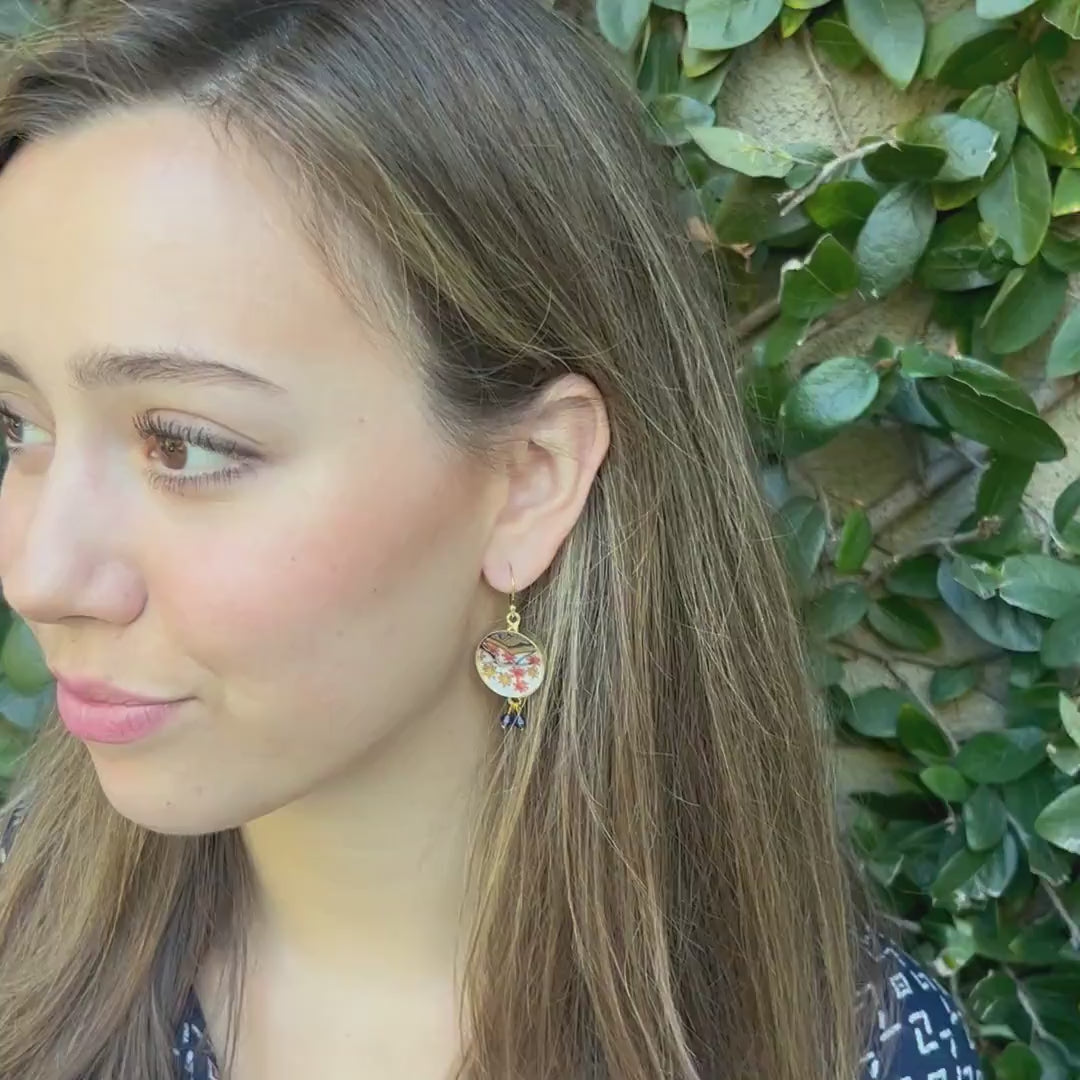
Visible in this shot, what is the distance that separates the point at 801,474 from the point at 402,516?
56 centimetres

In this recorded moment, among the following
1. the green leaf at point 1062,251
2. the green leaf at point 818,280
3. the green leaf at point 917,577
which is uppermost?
the green leaf at point 818,280

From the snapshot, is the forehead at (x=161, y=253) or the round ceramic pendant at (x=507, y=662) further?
the round ceramic pendant at (x=507, y=662)

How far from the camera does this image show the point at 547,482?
0.83 m

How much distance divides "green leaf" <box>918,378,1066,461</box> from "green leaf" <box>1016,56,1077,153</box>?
239mm

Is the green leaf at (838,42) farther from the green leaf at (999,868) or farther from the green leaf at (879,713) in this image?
the green leaf at (999,868)

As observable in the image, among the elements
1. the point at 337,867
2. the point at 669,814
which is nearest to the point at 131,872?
the point at 337,867

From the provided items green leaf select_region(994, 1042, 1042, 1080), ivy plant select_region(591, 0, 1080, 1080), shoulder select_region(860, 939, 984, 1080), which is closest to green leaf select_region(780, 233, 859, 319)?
ivy plant select_region(591, 0, 1080, 1080)

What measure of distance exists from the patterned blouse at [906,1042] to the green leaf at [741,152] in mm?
773

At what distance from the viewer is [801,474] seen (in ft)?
3.79

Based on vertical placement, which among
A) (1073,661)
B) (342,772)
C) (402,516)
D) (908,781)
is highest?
(402,516)

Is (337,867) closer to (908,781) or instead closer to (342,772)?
(342,772)

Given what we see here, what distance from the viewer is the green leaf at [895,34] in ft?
3.29

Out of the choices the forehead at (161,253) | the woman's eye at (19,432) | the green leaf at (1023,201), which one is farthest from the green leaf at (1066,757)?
the woman's eye at (19,432)

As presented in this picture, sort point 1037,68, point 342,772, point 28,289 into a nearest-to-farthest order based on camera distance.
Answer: point 28,289, point 342,772, point 1037,68
